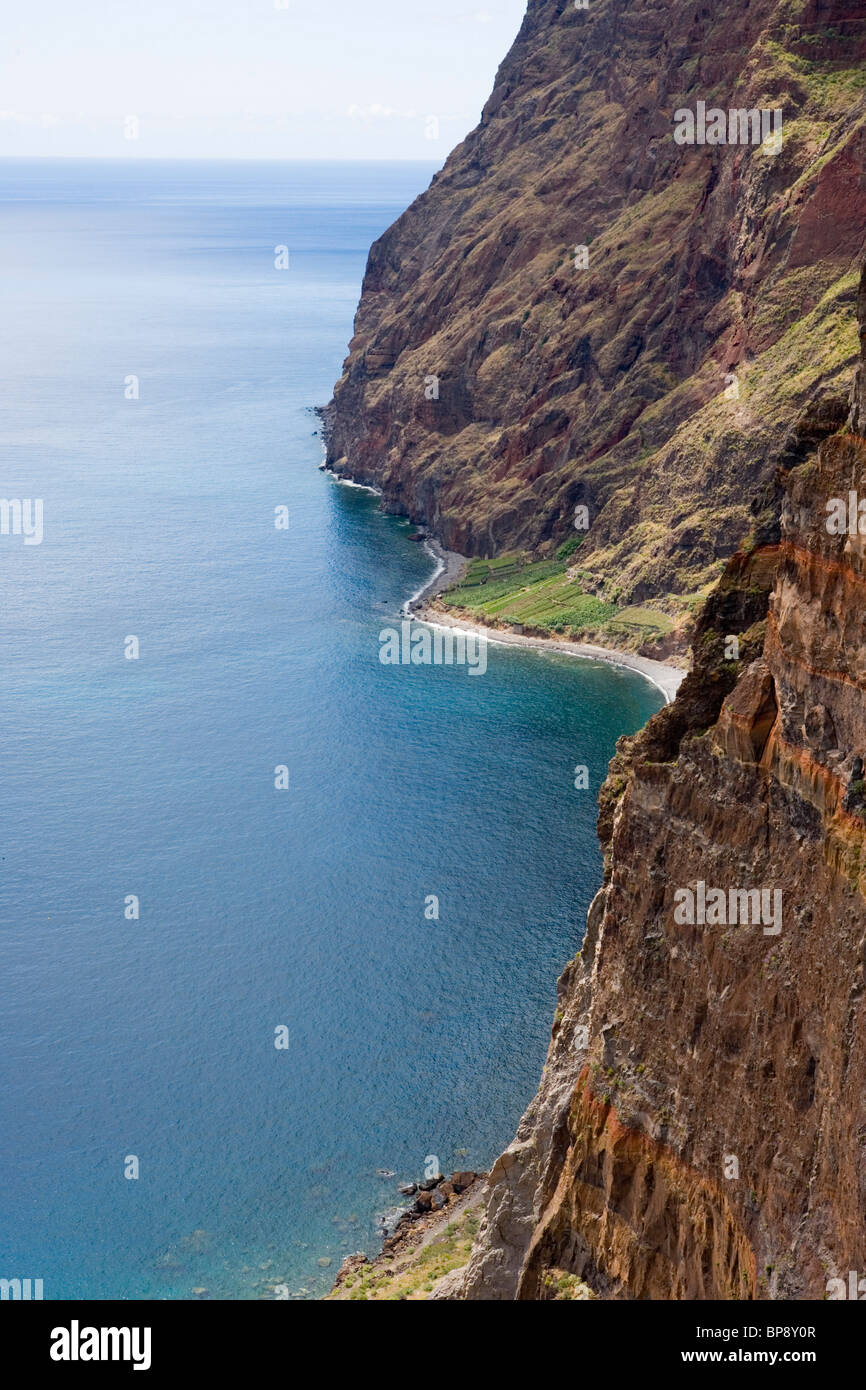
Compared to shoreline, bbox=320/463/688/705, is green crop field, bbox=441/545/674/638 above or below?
above

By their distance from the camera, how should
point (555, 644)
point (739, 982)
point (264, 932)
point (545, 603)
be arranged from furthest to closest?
point (545, 603) → point (555, 644) → point (264, 932) → point (739, 982)

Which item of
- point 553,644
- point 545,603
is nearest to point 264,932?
point 553,644

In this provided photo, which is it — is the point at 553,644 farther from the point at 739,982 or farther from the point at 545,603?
the point at 739,982

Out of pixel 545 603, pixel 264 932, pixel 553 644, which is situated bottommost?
pixel 264 932

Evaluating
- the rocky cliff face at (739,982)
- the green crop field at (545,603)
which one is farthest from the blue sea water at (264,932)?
the rocky cliff face at (739,982)

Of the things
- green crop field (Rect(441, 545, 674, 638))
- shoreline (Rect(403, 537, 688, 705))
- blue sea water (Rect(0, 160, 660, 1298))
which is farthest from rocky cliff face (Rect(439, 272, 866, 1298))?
green crop field (Rect(441, 545, 674, 638))

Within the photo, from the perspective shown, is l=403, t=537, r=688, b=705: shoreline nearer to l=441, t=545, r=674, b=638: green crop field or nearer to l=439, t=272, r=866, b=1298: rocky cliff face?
l=441, t=545, r=674, b=638: green crop field

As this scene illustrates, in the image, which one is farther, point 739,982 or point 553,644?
point 553,644

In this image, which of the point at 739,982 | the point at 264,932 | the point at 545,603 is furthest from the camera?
the point at 545,603
